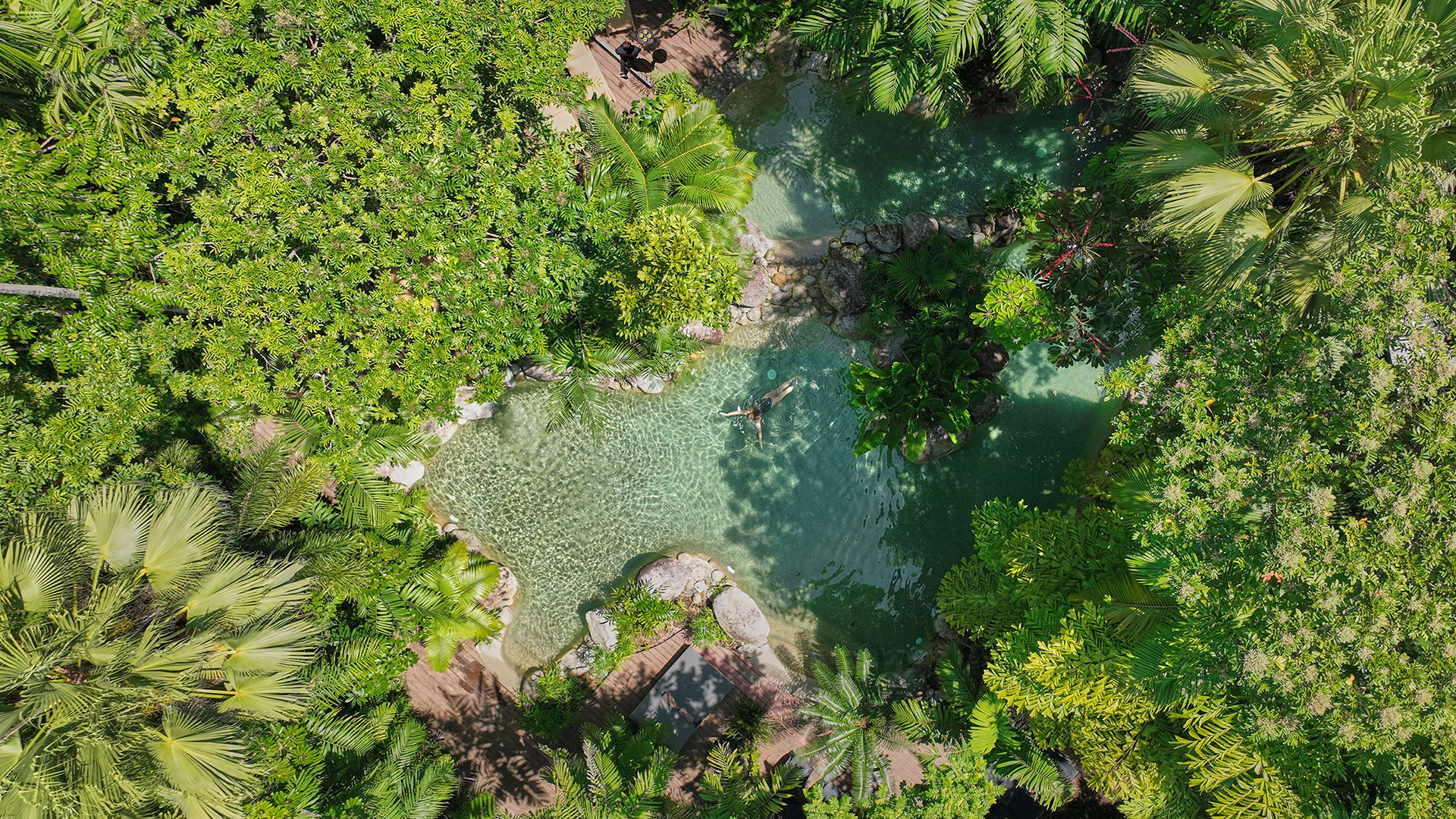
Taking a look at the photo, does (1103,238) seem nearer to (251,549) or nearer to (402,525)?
(402,525)

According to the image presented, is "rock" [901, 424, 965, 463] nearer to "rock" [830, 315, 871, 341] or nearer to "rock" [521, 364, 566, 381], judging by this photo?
"rock" [830, 315, 871, 341]

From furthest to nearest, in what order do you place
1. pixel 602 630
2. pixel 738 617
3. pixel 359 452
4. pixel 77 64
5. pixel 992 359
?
1. pixel 992 359
2. pixel 738 617
3. pixel 602 630
4. pixel 359 452
5. pixel 77 64

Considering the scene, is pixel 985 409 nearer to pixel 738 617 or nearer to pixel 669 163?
pixel 738 617

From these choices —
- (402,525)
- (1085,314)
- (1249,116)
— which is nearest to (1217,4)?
(1249,116)

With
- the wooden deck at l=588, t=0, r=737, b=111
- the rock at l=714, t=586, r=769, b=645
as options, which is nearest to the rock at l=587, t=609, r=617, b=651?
the rock at l=714, t=586, r=769, b=645

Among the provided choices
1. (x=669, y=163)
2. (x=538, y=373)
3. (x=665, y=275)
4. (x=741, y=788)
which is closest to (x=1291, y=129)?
(x=665, y=275)

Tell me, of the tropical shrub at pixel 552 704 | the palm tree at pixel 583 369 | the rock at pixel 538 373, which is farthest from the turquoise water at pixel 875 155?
the tropical shrub at pixel 552 704
